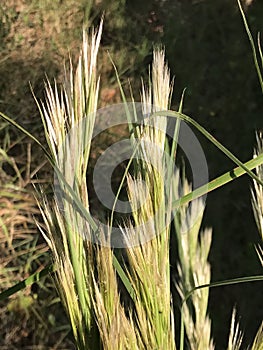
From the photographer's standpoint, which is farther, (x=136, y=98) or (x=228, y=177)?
(x=136, y=98)

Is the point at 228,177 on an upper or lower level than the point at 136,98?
lower

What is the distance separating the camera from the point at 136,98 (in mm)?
1248

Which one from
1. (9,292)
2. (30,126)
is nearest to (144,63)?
(30,126)

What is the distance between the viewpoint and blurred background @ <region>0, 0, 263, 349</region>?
3.82 feet

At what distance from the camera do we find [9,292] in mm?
502

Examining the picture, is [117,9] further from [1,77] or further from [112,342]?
[112,342]

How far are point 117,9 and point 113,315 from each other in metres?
0.93

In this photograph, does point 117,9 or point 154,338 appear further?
point 117,9

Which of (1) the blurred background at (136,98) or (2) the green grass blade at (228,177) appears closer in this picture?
(2) the green grass blade at (228,177)

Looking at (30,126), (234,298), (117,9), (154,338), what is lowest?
(234,298)

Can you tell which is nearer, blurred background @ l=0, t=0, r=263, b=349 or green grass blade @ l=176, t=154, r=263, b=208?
green grass blade @ l=176, t=154, r=263, b=208

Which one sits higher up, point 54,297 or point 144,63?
point 144,63

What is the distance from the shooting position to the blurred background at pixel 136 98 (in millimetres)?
1165

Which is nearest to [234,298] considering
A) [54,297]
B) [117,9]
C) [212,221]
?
[212,221]
